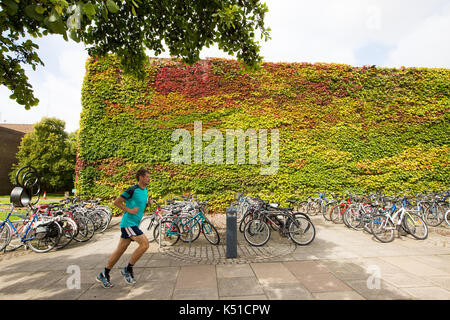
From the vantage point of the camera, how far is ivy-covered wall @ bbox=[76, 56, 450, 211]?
985 centimetres

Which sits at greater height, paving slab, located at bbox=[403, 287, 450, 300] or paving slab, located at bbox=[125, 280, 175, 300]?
paving slab, located at bbox=[403, 287, 450, 300]

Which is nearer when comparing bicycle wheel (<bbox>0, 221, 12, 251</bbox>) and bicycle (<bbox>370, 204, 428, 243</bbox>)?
bicycle wheel (<bbox>0, 221, 12, 251</bbox>)

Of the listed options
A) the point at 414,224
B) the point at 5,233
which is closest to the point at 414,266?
the point at 414,224

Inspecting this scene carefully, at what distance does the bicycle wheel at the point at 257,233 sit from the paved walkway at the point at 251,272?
0.22 m

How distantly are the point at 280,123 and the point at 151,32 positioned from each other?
718 centimetres

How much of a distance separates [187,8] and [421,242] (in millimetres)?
8006

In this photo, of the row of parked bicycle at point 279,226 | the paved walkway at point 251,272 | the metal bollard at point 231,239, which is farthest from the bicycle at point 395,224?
the metal bollard at point 231,239

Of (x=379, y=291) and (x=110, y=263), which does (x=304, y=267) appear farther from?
(x=110, y=263)

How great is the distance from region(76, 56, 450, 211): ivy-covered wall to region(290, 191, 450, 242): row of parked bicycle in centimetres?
207

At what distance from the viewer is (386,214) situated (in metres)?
5.79

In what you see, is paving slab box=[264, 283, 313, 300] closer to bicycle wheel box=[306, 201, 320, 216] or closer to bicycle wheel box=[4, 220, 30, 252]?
bicycle wheel box=[4, 220, 30, 252]

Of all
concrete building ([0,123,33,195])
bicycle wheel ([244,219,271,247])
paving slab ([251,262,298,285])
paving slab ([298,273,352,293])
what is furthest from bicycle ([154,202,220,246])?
concrete building ([0,123,33,195])

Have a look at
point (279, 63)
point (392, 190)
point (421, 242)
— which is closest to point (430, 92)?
point (392, 190)

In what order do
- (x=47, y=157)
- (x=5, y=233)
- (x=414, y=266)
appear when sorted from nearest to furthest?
(x=414, y=266) < (x=5, y=233) < (x=47, y=157)
